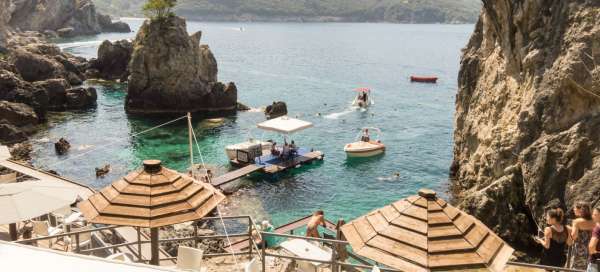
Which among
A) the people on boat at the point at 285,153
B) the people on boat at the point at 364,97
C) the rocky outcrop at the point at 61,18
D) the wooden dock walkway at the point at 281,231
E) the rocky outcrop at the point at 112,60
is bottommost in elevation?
the people on boat at the point at 285,153

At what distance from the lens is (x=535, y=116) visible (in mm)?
A: 22344

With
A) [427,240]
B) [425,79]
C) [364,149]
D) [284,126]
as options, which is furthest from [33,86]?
[425,79]

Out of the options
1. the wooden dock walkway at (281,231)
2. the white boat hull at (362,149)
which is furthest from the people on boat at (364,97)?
the wooden dock walkway at (281,231)

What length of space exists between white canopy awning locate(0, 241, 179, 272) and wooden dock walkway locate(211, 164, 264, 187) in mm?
23555

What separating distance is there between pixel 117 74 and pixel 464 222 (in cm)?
7436

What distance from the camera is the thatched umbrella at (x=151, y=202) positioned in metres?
9.28

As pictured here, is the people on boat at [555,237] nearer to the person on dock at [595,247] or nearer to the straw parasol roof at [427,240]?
the person on dock at [595,247]

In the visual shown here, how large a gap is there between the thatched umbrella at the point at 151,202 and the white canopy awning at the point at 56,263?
176cm

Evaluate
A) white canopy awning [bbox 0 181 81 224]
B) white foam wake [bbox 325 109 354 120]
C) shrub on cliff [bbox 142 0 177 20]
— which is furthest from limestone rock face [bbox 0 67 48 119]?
white canopy awning [bbox 0 181 81 224]

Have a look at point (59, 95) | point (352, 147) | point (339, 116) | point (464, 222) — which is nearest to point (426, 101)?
point (339, 116)

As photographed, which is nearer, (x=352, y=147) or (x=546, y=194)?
(x=546, y=194)

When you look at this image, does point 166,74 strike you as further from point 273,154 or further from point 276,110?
point 273,154

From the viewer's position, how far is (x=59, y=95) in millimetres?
54812

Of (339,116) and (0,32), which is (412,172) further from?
(0,32)
